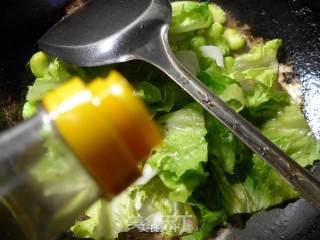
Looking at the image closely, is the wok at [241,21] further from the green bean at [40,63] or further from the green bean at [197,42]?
the green bean at [197,42]

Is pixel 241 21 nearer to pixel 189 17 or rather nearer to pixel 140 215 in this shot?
pixel 189 17

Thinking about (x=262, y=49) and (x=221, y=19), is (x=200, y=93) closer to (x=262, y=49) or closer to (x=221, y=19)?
(x=262, y=49)

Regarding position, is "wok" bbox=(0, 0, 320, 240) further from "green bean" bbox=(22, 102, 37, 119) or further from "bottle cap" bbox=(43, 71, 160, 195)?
"bottle cap" bbox=(43, 71, 160, 195)

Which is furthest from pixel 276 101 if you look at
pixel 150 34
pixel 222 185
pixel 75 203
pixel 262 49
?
pixel 75 203

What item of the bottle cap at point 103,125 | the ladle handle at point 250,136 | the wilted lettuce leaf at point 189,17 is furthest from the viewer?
the wilted lettuce leaf at point 189,17

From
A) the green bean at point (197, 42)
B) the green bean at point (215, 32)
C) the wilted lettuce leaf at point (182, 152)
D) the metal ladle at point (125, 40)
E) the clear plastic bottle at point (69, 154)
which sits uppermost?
the clear plastic bottle at point (69, 154)

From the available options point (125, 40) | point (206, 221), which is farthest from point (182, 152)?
point (125, 40)

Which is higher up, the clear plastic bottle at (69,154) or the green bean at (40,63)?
the clear plastic bottle at (69,154)

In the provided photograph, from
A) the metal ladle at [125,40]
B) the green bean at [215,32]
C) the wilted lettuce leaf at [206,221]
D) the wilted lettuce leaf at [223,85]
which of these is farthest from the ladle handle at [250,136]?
the green bean at [215,32]
